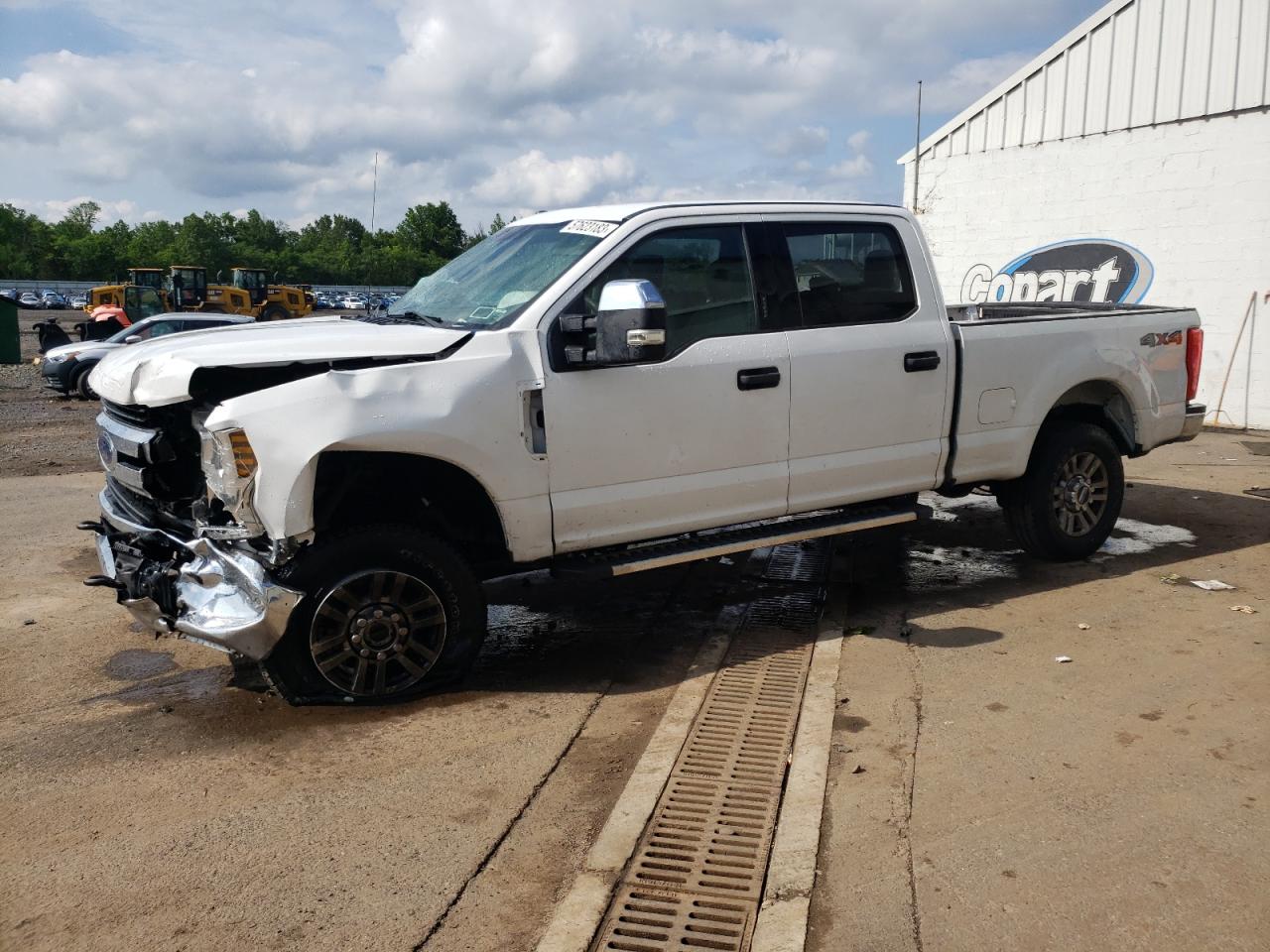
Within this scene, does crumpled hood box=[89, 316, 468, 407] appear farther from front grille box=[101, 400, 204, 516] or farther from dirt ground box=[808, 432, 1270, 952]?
dirt ground box=[808, 432, 1270, 952]

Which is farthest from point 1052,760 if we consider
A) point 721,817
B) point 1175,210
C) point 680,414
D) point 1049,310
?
point 1175,210

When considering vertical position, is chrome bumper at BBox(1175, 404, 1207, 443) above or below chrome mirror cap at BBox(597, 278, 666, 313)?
below

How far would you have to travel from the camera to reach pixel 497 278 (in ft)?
16.8

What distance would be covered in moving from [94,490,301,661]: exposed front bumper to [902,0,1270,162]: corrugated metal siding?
12.5 meters

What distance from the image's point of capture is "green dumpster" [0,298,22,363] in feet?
81.8

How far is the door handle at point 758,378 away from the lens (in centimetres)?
509

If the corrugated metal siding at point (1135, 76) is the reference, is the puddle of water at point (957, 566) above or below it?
below

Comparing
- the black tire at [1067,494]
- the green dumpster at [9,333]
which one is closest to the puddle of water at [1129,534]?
the black tire at [1067,494]

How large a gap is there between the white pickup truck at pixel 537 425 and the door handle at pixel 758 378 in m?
0.01

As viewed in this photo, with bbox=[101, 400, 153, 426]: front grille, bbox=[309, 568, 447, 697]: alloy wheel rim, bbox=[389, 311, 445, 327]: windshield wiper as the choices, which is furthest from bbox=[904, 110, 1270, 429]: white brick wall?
bbox=[101, 400, 153, 426]: front grille

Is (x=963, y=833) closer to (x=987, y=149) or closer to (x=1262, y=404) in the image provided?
(x=1262, y=404)

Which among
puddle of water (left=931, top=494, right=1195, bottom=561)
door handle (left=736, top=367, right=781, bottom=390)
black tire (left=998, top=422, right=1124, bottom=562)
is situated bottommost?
puddle of water (left=931, top=494, right=1195, bottom=561)

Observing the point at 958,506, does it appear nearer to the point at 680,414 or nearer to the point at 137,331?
the point at 680,414

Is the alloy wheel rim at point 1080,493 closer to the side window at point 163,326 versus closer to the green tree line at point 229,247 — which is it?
the side window at point 163,326
